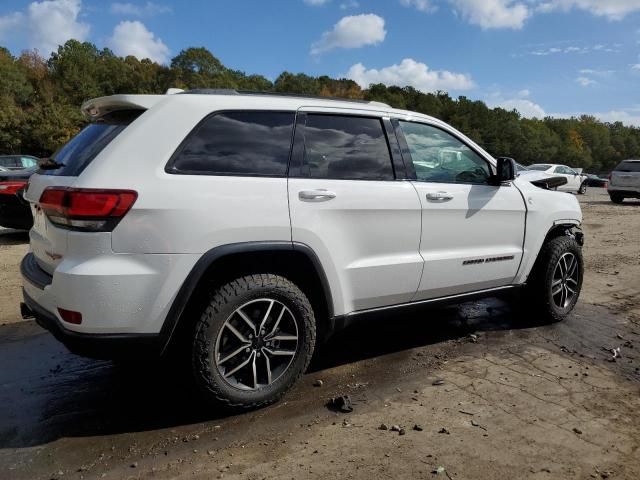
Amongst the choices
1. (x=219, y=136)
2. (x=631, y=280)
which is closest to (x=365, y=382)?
(x=219, y=136)

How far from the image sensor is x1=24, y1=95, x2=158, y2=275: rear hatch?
287cm

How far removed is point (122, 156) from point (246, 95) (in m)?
0.91

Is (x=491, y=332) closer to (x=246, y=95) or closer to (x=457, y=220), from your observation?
(x=457, y=220)

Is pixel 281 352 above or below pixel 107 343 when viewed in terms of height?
below

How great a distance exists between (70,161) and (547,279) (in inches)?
157

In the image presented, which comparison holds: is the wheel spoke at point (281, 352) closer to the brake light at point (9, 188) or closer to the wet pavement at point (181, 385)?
the wet pavement at point (181, 385)

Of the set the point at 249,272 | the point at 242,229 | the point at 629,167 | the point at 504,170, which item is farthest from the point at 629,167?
the point at 242,229

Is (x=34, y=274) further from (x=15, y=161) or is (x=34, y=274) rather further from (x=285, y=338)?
(x=15, y=161)

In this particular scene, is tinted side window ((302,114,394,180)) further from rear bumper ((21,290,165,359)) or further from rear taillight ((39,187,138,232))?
rear bumper ((21,290,165,359))

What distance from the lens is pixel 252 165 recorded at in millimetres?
3107

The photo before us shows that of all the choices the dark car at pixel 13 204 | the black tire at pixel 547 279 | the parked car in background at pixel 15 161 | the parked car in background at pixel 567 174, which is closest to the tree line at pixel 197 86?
the parked car in background at pixel 567 174

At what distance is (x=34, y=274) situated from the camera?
10.3ft

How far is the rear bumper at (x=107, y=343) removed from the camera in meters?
2.71

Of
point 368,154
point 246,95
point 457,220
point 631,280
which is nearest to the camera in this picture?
point 246,95
